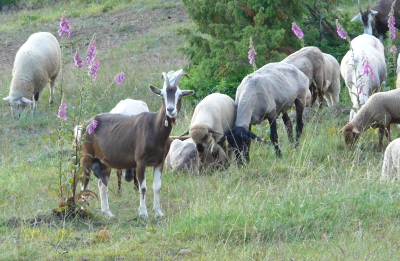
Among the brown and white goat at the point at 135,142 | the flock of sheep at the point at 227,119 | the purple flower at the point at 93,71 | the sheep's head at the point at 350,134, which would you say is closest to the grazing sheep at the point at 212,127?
the flock of sheep at the point at 227,119

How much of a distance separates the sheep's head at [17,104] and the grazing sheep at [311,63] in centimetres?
651

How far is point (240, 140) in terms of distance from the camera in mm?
11156

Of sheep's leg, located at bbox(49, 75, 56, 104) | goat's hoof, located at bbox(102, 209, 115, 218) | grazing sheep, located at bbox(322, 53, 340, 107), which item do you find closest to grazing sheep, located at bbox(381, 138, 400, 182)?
goat's hoof, located at bbox(102, 209, 115, 218)

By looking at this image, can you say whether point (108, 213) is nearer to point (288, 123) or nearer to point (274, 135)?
point (274, 135)

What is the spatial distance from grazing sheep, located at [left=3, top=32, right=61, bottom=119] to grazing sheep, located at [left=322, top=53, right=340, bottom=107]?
261 inches

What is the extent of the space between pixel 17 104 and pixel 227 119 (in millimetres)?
7364

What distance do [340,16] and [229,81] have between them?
4.16 m

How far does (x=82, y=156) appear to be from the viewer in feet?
30.6

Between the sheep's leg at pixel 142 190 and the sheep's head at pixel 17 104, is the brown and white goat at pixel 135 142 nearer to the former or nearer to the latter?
the sheep's leg at pixel 142 190

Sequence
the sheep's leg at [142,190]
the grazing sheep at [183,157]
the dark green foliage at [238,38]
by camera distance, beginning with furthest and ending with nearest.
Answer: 1. the dark green foliage at [238,38]
2. the grazing sheep at [183,157]
3. the sheep's leg at [142,190]

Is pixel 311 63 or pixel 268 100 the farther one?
pixel 311 63

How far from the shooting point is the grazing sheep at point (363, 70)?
12.7m

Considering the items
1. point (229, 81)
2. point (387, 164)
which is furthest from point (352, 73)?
point (387, 164)

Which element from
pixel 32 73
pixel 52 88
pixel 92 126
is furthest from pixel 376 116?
pixel 52 88
